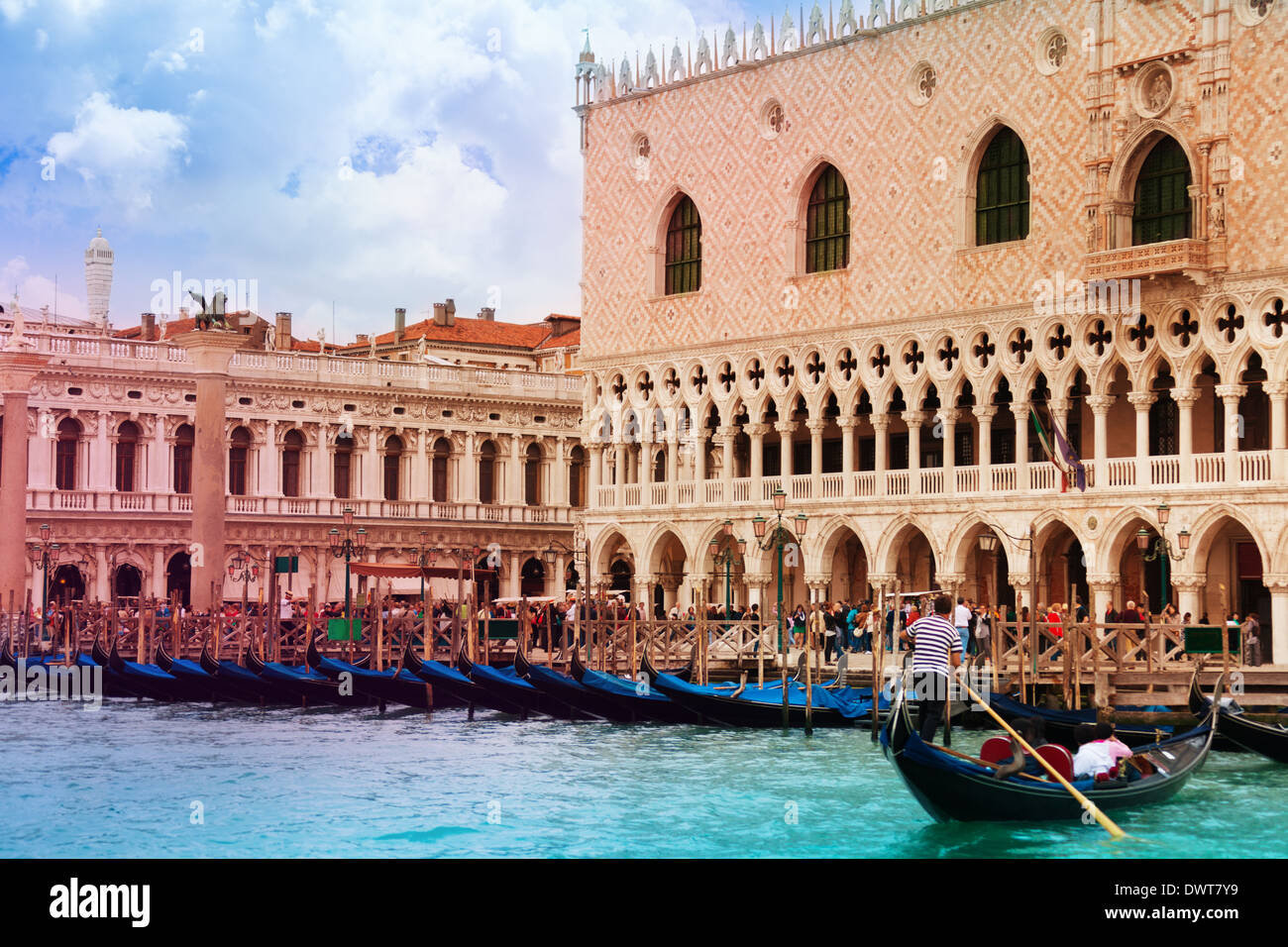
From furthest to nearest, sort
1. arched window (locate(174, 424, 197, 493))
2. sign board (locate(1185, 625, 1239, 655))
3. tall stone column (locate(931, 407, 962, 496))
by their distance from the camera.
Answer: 1. arched window (locate(174, 424, 197, 493))
2. tall stone column (locate(931, 407, 962, 496))
3. sign board (locate(1185, 625, 1239, 655))

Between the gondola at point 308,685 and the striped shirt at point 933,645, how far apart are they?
30.9 ft

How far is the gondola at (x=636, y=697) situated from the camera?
17453mm

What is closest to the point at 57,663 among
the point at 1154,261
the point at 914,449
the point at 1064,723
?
the point at 914,449

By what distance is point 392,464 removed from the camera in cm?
3319

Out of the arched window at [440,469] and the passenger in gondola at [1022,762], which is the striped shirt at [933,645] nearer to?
the passenger in gondola at [1022,762]

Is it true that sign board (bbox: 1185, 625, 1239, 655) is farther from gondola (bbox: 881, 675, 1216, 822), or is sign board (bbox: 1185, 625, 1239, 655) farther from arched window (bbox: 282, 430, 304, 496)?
arched window (bbox: 282, 430, 304, 496)

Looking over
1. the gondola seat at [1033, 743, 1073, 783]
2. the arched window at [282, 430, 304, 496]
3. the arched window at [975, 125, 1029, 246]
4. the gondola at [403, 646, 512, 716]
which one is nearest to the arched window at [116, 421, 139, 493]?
the arched window at [282, 430, 304, 496]

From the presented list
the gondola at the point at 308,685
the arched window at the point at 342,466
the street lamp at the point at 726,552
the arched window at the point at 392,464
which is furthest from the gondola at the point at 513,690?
the arched window at the point at 392,464

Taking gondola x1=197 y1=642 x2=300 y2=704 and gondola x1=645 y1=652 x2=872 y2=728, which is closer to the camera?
gondola x1=645 y1=652 x2=872 y2=728

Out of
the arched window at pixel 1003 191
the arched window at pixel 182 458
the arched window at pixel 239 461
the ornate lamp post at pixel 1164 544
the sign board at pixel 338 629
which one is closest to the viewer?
the ornate lamp post at pixel 1164 544

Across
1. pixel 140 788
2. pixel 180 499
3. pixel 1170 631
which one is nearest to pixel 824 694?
pixel 1170 631

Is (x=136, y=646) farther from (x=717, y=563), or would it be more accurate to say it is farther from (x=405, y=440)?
(x=405, y=440)

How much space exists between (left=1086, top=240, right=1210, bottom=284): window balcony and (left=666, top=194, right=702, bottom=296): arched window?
664cm

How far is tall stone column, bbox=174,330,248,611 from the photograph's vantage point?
20.0m
